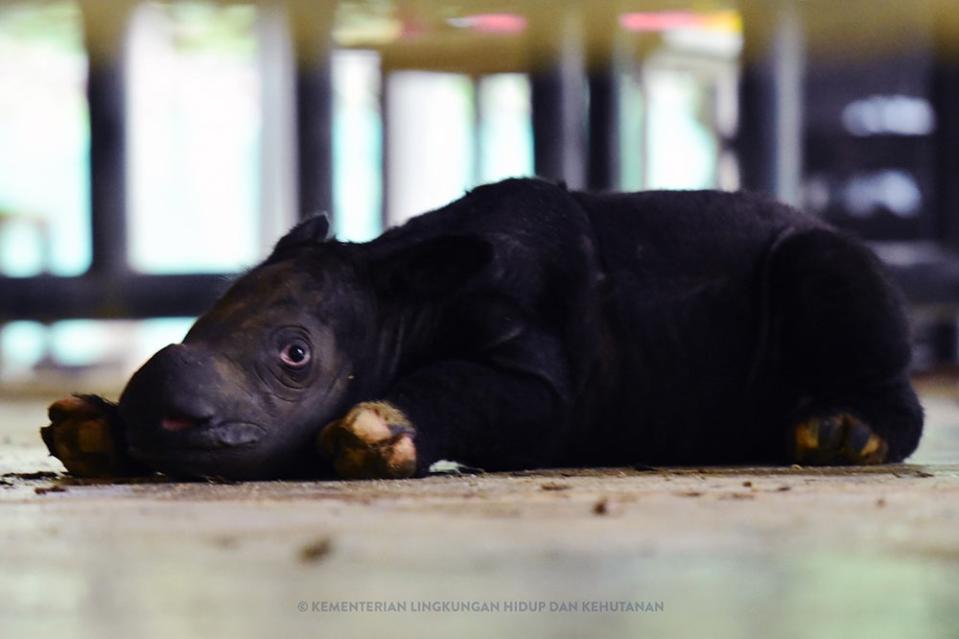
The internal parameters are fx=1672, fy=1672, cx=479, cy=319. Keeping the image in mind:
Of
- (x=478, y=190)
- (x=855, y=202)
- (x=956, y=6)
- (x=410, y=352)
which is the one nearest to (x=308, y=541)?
(x=410, y=352)

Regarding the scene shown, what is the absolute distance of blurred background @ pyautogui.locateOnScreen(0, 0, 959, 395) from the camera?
592cm

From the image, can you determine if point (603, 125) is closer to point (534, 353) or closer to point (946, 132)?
point (946, 132)

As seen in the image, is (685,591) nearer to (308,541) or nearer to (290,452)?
(308,541)

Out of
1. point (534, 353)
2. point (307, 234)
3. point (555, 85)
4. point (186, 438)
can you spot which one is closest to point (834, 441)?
point (534, 353)

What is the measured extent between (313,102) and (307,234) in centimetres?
318

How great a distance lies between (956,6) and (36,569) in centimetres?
487

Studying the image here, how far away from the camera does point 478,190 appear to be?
3.12 m

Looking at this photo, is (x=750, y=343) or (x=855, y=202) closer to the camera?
(x=750, y=343)

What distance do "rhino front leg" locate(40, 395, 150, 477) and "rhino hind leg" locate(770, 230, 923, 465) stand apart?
3.91ft

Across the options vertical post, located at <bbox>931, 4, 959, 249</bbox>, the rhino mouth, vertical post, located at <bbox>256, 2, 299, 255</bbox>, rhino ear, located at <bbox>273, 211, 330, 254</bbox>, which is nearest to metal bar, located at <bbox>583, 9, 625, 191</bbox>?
vertical post, located at <bbox>931, 4, 959, 249</bbox>

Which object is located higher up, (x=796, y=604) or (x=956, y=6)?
(x=956, y=6)

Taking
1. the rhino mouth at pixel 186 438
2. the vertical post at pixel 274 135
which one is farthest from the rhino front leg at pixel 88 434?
the vertical post at pixel 274 135

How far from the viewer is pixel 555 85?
19.9 feet

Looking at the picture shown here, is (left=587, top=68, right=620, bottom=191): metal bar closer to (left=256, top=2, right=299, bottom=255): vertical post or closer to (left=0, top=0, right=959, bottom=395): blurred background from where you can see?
(left=0, top=0, right=959, bottom=395): blurred background
